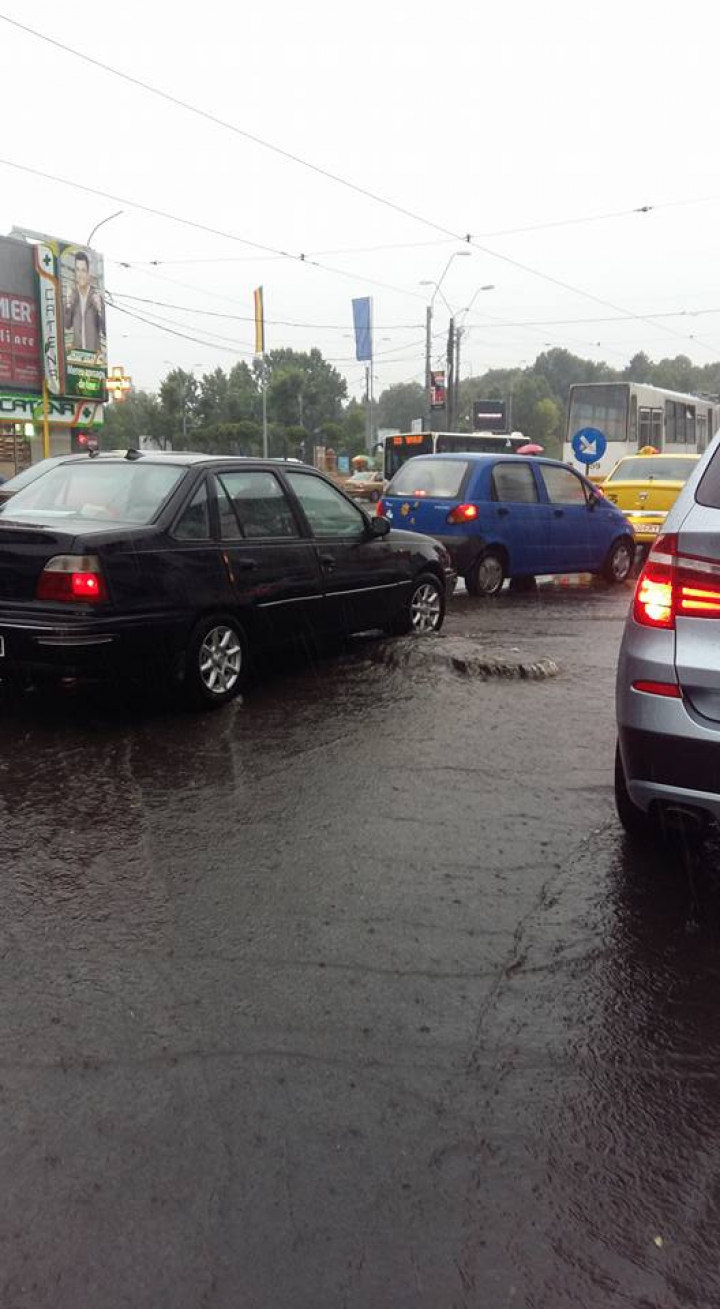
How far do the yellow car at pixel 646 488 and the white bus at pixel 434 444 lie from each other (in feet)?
64.0

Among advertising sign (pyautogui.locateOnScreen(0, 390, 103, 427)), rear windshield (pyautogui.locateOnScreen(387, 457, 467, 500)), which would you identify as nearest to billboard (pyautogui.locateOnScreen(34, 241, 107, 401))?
advertising sign (pyautogui.locateOnScreen(0, 390, 103, 427))

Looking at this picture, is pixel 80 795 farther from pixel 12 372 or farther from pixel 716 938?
pixel 12 372

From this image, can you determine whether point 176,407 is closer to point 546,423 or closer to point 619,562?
point 546,423

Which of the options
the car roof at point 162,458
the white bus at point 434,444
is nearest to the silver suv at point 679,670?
the car roof at point 162,458

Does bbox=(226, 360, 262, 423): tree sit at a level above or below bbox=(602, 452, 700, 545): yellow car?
above

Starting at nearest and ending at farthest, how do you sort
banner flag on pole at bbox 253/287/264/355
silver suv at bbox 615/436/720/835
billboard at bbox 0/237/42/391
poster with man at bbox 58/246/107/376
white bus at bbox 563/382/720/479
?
silver suv at bbox 615/436/720/835 → white bus at bbox 563/382/720/479 → billboard at bbox 0/237/42/391 → poster with man at bbox 58/246/107/376 → banner flag on pole at bbox 253/287/264/355

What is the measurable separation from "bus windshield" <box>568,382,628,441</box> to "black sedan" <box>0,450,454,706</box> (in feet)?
64.4

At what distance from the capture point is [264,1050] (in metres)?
2.71

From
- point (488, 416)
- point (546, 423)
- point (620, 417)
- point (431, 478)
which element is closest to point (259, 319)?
point (620, 417)

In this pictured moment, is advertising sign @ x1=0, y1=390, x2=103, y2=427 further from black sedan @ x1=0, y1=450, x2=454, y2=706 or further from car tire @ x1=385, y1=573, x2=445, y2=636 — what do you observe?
black sedan @ x1=0, y1=450, x2=454, y2=706

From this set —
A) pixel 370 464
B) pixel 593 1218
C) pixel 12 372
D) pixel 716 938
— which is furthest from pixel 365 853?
pixel 370 464

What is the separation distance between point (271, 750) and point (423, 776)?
0.88 metres

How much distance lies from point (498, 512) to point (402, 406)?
12897 cm

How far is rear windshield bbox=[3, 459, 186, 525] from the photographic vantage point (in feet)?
20.2
